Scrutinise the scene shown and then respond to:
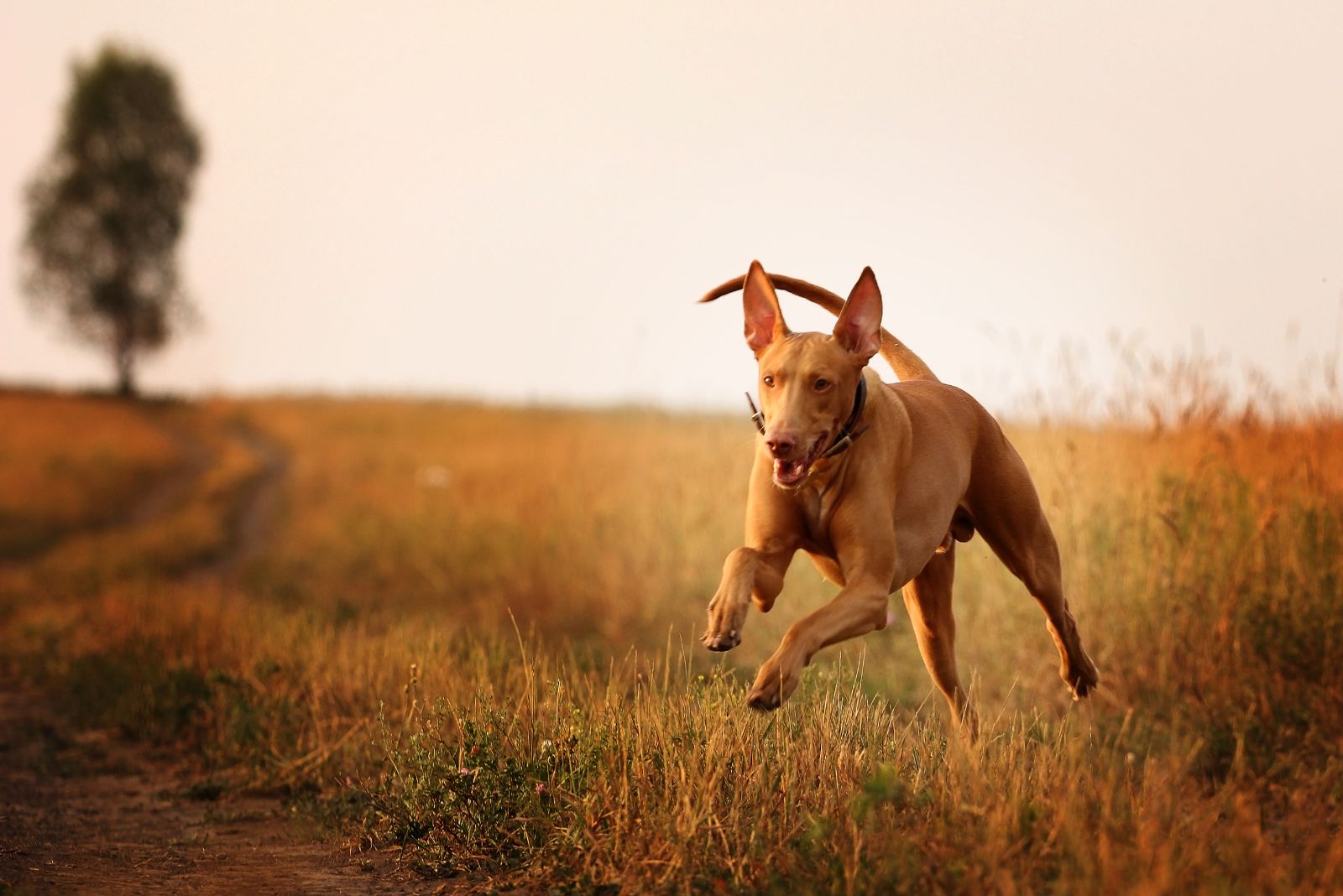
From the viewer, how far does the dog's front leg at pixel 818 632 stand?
4.17 metres

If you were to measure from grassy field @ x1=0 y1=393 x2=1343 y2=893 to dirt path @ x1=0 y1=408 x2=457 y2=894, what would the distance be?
202 mm

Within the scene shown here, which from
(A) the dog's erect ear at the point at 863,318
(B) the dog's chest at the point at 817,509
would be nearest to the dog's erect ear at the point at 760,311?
(A) the dog's erect ear at the point at 863,318

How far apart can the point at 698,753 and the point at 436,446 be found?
23.7m

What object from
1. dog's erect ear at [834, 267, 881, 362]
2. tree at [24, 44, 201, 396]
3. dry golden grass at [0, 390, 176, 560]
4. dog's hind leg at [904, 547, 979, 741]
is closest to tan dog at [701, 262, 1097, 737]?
dog's erect ear at [834, 267, 881, 362]

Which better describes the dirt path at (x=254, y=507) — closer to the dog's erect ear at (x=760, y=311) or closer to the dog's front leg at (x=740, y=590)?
the dog's erect ear at (x=760, y=311)

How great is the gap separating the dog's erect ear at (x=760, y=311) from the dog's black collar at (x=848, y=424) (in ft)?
0.77

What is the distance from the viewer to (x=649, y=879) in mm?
4605

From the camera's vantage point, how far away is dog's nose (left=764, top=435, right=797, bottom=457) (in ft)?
14.8

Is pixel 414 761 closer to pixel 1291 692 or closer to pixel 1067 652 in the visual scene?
pixel 1067 652

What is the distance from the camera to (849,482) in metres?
4.89

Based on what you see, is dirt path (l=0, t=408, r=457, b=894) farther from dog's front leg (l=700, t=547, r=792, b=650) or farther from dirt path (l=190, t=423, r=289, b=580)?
dirt path (l=190, t=423, r=289, b=580)

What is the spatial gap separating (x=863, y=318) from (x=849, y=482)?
23.6 inches

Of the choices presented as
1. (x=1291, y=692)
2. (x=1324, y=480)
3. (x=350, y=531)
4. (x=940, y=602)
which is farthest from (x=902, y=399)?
(x=350, y=531)

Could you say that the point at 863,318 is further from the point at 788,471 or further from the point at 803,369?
the point at 788,471
